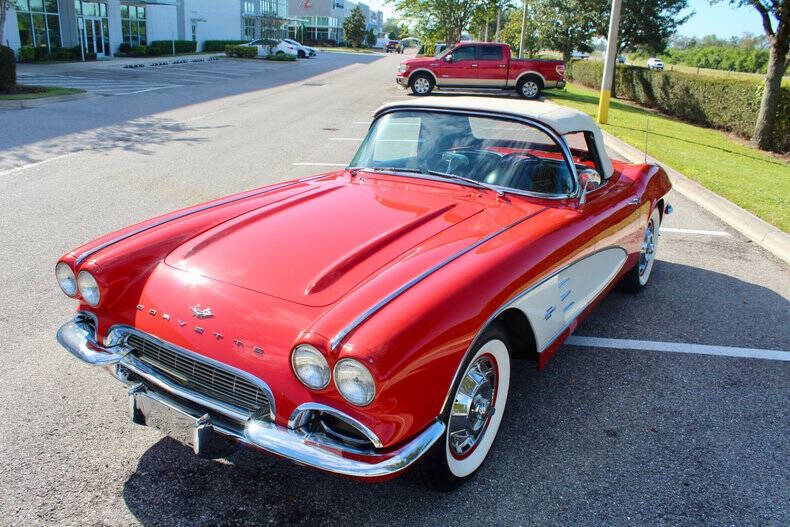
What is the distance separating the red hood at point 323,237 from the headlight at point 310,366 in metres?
0.28

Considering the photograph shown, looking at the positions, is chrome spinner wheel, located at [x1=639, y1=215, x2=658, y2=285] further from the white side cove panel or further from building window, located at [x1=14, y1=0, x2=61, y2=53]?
building window, located at [x1=14, y1=0, x2=61, y2=53]

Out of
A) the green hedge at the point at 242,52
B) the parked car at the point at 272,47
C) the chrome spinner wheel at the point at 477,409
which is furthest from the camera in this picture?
the parked car at the point at 272,47

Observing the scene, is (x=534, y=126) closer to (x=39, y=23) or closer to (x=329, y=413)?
(x=329, y=413)

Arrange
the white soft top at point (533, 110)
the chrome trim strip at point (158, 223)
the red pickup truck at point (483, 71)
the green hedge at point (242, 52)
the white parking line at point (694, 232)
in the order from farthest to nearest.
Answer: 1. the green hedge at point (242, 52)
2. the red pickup truck at point (483, 71)
3. the white parking line at point (694, 232)
4. the white soft top at point (533, 110)
5. the chrome trim strip at point (158, 223)

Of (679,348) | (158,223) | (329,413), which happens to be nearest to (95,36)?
(158,223)

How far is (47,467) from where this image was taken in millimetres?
2834

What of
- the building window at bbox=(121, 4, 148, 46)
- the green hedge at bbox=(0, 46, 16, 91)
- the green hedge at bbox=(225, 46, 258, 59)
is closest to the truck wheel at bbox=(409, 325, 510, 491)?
the green hedge at bbox=(0, 46, 16, 91)

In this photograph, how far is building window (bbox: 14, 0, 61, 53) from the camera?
2805cm

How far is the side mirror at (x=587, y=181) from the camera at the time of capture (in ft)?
12.6

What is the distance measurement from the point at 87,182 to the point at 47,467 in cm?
618

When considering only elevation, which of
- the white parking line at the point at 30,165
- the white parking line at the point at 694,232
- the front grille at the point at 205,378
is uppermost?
the front grille at the point at 205,378

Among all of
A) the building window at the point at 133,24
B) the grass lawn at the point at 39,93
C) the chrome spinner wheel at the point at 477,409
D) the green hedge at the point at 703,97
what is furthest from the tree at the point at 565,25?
the chrome spinner wheel at the point at 477,409

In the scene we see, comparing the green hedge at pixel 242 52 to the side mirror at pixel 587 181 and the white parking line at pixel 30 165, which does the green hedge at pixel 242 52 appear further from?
the side mirror at pixel 587 181

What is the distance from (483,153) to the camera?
396 centimetres
